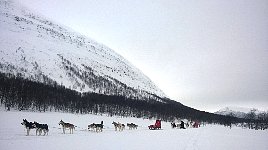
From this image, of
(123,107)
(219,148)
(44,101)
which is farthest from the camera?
(123,107)

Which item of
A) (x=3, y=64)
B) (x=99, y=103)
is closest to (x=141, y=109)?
(x=99, y=103)

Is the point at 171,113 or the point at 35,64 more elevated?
the point at 35,64

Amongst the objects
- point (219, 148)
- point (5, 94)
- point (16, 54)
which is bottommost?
point (219, 148)

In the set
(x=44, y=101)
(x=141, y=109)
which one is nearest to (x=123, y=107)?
(x=141, y=109)

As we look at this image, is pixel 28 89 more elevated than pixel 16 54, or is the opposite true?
pixel 16 54

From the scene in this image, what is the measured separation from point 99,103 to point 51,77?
63138 millimetres

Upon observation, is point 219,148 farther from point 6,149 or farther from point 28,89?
point 28,89

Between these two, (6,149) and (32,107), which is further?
(32,107)

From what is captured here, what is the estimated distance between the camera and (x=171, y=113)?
477ft

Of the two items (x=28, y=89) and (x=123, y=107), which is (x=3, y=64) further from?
(x=28, y=89)

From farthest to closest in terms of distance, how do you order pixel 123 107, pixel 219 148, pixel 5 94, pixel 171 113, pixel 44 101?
pixel 171 113 → pixel 123 107 → pixel 44 101 → pixel 5 94 → pixel 219 148

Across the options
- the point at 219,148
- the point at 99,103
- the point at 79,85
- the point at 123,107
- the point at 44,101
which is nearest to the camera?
the point at 219,148

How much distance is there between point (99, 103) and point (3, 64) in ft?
197

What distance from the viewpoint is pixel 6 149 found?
17328 millimetres
